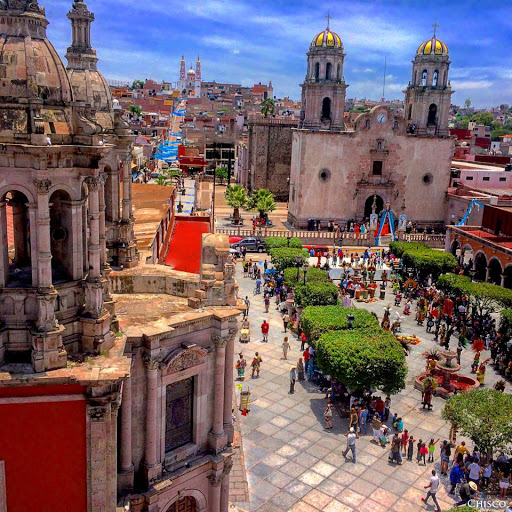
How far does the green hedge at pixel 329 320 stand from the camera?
22641mm

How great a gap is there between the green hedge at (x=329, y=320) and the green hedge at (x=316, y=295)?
2.56 metres

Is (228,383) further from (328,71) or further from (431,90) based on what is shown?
(431,90)

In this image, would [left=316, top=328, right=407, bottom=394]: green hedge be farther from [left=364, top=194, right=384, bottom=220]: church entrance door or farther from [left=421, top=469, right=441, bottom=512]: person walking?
[left=364, top=194, right=384, bottom=220]: church entrance door

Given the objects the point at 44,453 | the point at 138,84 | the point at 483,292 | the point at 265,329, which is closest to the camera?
the point at 44,453

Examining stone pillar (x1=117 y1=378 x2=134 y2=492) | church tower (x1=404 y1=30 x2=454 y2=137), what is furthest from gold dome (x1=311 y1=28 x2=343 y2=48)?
stone pillar (x1=117 y1=378 x2=134 y2=492)

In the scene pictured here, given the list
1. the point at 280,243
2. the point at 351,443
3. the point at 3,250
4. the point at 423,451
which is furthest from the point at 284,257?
the point at 3,250

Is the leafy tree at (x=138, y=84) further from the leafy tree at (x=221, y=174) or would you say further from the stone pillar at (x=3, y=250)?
the stone pillar at (x=3, y=250)

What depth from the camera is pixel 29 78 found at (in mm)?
9578

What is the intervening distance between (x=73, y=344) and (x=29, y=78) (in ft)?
15.1

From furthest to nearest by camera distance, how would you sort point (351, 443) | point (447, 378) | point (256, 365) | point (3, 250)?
point (256, 365), point (447, 378), point (351, 443), point (3, 250)

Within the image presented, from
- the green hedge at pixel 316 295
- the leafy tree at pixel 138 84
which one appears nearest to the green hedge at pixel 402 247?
the green hedge at pixel 316 295

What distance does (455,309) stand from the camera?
100ft

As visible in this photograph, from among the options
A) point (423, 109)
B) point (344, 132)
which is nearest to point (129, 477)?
point (344, 132)

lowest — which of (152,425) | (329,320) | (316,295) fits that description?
(316,295)
